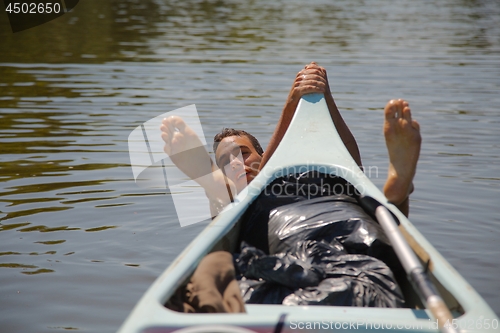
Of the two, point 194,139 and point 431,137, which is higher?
point 194,139

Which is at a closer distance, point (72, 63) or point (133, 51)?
point (72, 63)

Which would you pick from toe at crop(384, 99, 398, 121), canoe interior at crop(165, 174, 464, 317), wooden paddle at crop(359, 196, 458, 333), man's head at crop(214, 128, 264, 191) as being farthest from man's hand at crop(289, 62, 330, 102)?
wooden paddle at crop(359, 196, 458, 333)

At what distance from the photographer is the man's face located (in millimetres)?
4145

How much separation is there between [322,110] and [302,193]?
1.00 m

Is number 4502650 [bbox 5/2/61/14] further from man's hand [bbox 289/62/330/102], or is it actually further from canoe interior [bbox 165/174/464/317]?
canoe interior [bbox 165/174/464/317]

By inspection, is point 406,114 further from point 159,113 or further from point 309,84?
point 159,113

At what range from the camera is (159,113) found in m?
8.20

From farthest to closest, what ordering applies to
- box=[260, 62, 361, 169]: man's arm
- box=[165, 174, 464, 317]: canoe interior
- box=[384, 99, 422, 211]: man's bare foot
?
box=[260, 62, 361, 169]: man's arm, box=[384, 99, 422, 211]: man's bare foot, box=[165, 174, 464, 317]: canoe interior

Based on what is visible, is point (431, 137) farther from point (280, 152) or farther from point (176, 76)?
point (176, 76)

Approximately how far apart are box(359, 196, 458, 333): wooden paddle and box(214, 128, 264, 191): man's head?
132cm

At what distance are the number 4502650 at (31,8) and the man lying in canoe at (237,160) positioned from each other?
17012mm

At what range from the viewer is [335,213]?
3211 millimetres

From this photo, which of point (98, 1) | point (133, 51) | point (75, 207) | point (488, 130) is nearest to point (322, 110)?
point (75, 207)

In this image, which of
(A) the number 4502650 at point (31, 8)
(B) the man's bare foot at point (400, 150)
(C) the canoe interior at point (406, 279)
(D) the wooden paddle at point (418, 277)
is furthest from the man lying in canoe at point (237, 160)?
(A) the number 4502650 at point (31, 8)
